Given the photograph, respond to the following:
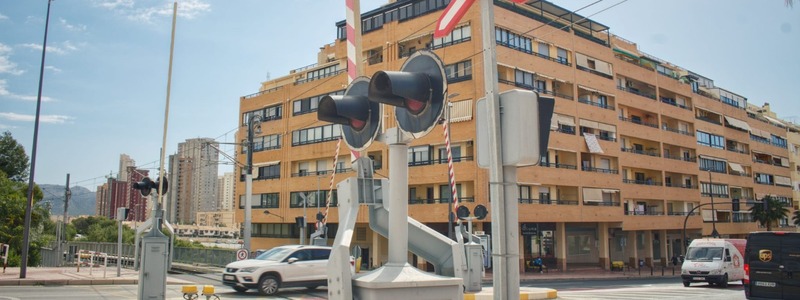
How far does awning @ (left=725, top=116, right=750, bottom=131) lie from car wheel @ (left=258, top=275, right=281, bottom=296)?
6041cm

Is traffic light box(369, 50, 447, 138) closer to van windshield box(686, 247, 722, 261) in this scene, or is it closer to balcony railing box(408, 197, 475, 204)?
van windshield box(686, 247, 722, 261)

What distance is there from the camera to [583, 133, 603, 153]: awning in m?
45.2

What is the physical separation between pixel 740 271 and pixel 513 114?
2613 centimetres

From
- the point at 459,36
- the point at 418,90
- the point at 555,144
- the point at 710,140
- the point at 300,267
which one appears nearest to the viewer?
the point at 418,90

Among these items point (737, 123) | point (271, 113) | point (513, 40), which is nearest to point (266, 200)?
point (271, 113)

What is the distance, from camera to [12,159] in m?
55.6

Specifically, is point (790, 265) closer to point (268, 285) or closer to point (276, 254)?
point (268, 285)

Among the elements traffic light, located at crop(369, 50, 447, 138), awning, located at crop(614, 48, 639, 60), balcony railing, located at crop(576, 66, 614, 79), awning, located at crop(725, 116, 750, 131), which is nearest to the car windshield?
traffic light, located at crop(369, 50, 447, 138)

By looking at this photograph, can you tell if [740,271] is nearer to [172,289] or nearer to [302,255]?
[302,255]

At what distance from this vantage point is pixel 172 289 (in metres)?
18.8

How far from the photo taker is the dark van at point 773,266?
46.9 feet

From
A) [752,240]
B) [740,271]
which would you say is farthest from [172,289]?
[740,271]

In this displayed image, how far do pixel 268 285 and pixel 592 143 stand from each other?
33.0m

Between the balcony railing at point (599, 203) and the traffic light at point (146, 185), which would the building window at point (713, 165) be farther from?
the traffic light at point (146, 185)
